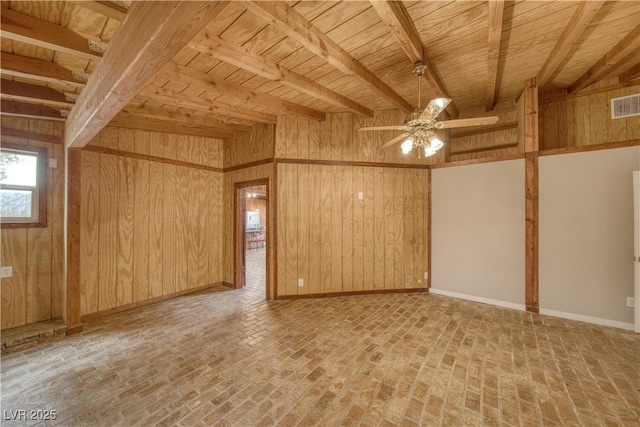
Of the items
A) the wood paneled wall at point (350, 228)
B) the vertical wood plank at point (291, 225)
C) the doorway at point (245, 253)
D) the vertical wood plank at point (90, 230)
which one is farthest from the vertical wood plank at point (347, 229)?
the vertical wood plank at point (90, 230)

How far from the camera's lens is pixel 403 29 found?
7.07 ft

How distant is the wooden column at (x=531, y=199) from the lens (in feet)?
11.9

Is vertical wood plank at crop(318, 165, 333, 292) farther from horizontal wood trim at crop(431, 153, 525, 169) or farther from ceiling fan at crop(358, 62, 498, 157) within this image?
horizontal wood trim at crop(431, 153, 525, 169)

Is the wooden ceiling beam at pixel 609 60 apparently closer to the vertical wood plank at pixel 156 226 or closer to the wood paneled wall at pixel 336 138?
the wood paneled wall at pixel 336 138

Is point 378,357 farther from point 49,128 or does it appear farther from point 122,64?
point 49,128

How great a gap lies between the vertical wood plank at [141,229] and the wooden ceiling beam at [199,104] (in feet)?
4.08

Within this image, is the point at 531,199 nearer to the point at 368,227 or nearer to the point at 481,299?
the point at 481,299

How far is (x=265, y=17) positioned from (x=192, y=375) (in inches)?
119

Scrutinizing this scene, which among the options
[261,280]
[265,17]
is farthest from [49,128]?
[261,280]

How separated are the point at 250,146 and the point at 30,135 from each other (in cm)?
272

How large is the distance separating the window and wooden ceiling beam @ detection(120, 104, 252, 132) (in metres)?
1.14

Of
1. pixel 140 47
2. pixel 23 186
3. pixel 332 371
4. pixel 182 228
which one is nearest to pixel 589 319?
pixel 332 371

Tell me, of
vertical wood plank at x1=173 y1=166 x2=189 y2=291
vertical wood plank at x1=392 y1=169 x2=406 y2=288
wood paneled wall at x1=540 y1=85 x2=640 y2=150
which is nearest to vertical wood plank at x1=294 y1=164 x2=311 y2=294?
vertical wood plank at x1=392 y1=169 x2=406 y2=288

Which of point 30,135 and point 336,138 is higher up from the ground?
point 336,138
